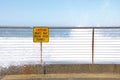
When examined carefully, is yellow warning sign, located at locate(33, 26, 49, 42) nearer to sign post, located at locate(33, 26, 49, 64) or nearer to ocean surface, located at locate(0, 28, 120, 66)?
sign post, located at locate(33, 26, 49, 64)

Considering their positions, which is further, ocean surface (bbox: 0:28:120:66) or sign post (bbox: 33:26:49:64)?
ocean surface (bbox: 0:28:120:66)

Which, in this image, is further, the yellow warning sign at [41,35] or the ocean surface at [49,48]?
the ocean surface at [49,48]

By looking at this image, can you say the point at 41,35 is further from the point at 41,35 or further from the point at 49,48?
the point at 49,48

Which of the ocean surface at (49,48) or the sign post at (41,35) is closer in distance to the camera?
the sign post at (41,35)

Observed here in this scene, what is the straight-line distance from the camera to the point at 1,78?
971 cm

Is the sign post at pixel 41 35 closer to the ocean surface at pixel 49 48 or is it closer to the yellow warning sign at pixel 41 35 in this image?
the yellow warning sign at pixel 41 35

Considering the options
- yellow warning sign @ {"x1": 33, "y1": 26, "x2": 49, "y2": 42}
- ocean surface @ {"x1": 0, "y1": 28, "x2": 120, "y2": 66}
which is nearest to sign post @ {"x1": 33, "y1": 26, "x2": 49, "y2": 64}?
yellow warning sign @ {"x1": 33, "y1": 26, "x2": 49, "y2": 42}

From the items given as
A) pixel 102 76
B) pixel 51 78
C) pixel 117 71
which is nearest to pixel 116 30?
pixel 117 71

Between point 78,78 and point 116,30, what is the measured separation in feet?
10.6

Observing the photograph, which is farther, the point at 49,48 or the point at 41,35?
the point at 49,48

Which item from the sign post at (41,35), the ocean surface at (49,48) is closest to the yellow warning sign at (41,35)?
the sign post at (41,35)

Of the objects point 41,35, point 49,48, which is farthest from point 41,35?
point 49,48

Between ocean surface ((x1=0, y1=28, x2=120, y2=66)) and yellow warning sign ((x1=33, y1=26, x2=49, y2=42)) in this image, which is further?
ocean surface ((x1=0, y1=28, x2=120, y2=66))

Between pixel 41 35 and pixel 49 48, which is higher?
pixel 41 35
